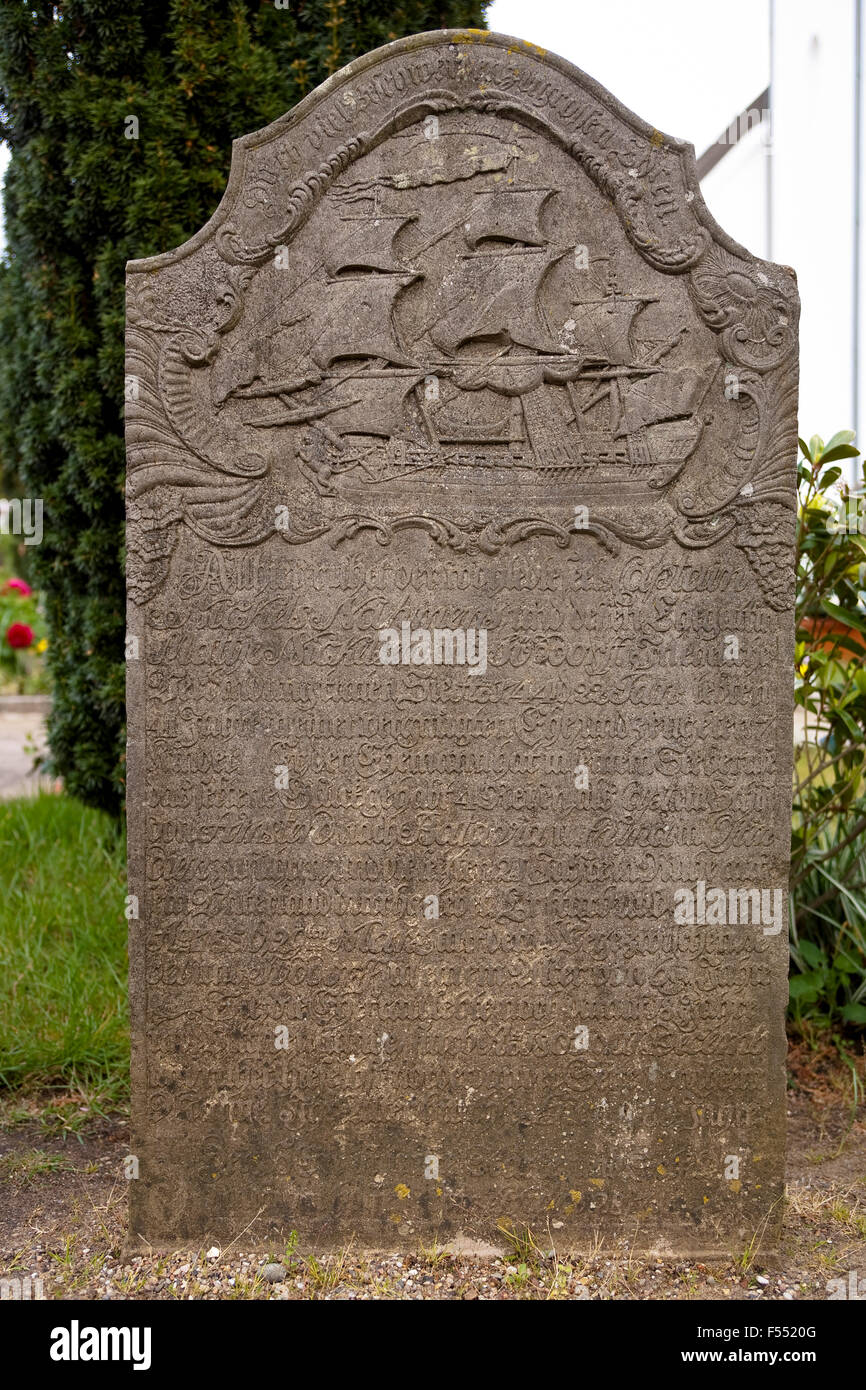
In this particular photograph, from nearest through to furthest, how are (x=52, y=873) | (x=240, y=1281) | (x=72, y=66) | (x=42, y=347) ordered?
(x=240, y=1281) → (x=72, y=66) → (x=42, y=347) → (x=52, y=873)

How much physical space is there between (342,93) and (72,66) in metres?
1.89

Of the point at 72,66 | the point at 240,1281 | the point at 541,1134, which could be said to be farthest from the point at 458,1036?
the point at 72,66

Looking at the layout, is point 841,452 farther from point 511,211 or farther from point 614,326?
point 511,211

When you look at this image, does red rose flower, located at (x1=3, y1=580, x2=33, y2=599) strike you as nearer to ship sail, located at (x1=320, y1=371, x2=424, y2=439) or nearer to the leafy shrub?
the leafy shrub

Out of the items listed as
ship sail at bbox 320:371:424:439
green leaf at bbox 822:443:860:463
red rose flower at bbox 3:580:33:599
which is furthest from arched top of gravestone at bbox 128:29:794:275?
red rose flower at bbox 3:580:33:599

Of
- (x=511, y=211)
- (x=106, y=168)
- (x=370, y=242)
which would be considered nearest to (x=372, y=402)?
(x=370, y=242)

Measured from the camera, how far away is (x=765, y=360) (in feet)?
8.45

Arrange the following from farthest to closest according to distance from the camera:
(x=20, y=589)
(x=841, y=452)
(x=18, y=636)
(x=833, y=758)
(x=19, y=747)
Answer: (x=20, y=589) < (x=18, y=636) < (x=19, y=747) < (x=833, y=758) < (x=841, y=452)

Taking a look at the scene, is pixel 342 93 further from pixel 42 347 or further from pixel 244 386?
pixel 42 347

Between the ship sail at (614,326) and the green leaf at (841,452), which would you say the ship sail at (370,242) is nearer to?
the ship sail at (614,326)

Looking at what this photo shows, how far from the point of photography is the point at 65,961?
3.82 meters

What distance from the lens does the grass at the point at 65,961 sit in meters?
3.41

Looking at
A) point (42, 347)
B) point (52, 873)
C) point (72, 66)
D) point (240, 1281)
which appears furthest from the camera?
point (52, 873)

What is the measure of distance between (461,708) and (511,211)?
119 centimetres
